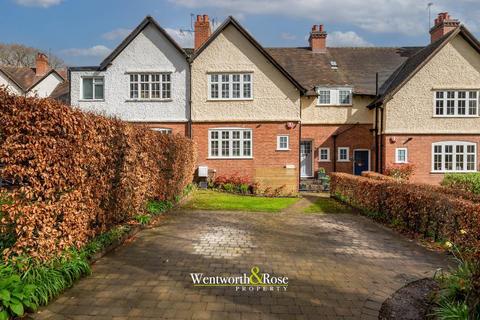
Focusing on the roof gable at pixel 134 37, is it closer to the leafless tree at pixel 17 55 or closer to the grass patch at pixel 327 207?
the grass patch at pixel 327 207

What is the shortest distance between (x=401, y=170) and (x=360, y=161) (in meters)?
3.52

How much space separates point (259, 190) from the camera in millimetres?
16781

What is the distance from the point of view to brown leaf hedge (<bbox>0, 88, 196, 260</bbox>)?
4332 mm

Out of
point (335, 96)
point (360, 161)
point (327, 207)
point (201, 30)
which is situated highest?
point (201, 30)

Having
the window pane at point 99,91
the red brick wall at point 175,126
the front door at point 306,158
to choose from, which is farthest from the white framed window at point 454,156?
the window pane at point 99,91

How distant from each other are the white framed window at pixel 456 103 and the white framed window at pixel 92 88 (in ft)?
67.1

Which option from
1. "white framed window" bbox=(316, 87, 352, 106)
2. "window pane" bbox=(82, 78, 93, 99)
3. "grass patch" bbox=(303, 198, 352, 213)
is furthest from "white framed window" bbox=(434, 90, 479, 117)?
"window pane" bbox=(82, 78, 93, 99)

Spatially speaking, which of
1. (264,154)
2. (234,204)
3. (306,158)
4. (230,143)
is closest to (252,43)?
(230,143)

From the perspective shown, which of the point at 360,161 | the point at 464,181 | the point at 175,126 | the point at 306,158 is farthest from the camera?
the point at 306,158

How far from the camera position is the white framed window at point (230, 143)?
64.5 feet

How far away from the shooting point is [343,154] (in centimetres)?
2270

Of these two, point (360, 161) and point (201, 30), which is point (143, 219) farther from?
point (360, 161)

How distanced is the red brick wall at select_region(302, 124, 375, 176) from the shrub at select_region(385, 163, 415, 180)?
2928 millimetres

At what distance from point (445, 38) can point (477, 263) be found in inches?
787
